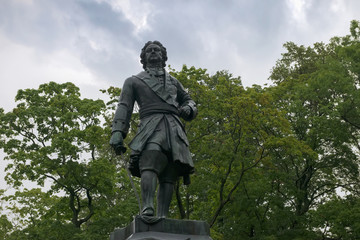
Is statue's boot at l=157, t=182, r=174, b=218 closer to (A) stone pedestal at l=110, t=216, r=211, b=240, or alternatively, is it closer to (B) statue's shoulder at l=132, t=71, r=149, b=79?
(A) stone pedestal at l=110, t=216, r=211, b=240

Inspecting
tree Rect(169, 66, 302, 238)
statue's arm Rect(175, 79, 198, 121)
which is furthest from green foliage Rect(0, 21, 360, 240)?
statue's arm Rect(175, 79, 198, 121)

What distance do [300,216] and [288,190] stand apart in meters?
1.31

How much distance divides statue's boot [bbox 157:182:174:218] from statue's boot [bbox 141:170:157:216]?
1.02ft

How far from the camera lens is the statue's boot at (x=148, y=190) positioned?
586 cm

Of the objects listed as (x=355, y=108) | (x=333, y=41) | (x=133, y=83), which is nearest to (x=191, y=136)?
(x=355, y=108)

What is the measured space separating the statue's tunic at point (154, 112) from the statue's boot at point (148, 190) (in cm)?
34

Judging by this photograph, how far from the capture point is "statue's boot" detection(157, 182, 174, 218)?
20.4ft

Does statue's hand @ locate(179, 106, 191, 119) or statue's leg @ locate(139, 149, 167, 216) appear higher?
statue's hand @ locate(179, 106, 191, 119)

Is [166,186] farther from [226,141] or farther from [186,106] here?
[226,141]

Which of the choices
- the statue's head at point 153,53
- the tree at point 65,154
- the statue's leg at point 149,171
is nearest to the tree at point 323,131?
the tree at point 65,154

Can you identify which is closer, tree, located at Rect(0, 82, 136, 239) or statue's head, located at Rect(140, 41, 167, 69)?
statue's head, located at Rect(140, 41, 167, 69)

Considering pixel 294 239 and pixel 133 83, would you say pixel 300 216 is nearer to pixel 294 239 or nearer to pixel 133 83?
pixel 294 239

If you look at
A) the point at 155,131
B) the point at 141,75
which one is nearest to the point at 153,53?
the point at 141,75

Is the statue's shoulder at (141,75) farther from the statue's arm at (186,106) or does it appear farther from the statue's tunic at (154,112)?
the statue's arm at (186,106)
